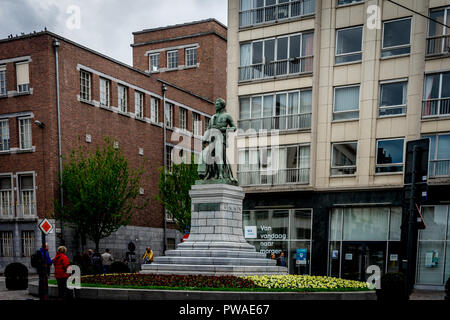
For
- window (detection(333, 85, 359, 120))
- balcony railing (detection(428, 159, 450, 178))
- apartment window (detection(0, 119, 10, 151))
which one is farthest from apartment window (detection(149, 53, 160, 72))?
balcony railing (detection(428, 159, 450, 178))

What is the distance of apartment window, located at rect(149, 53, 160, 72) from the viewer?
2015 inches

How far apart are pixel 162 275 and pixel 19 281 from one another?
243 inches

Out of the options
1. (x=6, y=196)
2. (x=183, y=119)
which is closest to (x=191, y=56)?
(x=183, y=119)

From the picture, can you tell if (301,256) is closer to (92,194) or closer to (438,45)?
(92,194)

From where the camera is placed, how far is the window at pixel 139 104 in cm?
3966

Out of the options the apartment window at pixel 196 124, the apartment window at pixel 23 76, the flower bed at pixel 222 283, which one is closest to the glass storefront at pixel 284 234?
the flower bed at pixel 222 283

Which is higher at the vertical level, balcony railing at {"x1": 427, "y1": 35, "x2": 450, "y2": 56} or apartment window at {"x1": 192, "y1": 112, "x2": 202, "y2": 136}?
balcony railing at {"x1": 427, "y1": 35, "x2": 450, "y2": 56}

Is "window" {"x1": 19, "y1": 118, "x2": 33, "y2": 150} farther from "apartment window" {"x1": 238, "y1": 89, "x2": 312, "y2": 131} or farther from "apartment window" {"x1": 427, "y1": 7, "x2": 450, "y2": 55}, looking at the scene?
"apartment window" {"x1": 427, "y1": 7, "x2": 450, "y2": 55}

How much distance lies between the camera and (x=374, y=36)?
2833cm

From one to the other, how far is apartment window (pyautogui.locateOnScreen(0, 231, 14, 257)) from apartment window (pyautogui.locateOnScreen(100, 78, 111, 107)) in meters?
10.8

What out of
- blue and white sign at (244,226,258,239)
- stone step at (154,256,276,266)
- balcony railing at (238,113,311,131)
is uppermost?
balcony railing at (238,113,311,131)

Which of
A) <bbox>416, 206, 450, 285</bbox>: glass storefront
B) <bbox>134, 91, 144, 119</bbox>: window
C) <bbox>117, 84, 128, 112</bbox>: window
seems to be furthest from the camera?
<bbox>134, 91, 144, 119</bbox>: window

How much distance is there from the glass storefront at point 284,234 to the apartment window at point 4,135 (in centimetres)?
1663

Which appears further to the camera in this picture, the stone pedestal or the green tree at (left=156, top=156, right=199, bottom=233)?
the green tree at (left=156, top=156, right=199, bottom=233)
